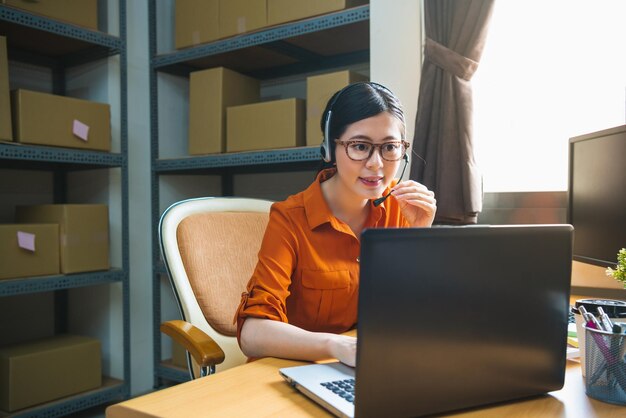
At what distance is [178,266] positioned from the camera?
1301 mm

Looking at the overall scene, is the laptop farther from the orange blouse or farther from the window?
the window

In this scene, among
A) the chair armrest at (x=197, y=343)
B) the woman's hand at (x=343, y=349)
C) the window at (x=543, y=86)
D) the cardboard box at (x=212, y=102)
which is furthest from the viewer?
the cardboard box at (x=212, y=102)

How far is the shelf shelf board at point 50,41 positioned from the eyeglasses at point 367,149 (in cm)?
160

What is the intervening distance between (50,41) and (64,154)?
1.80 feet

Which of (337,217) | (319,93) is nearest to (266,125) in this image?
(319,93)

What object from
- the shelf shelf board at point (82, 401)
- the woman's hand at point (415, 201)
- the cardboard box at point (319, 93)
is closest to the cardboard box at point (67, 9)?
the cardboard box at point (319, 93)

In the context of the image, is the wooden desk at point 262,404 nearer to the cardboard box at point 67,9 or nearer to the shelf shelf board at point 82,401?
the shelf shelf board at point 82,401

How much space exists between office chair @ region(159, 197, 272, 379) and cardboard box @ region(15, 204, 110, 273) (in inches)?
39.7

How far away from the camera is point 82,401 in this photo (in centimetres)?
221

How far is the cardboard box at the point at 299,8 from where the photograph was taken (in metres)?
2.05

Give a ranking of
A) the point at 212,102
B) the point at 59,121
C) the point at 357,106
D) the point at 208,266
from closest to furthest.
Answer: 1. the point at 357,106
2. the point at 208,266
3. the point at 59,121
4. the point at 212,102

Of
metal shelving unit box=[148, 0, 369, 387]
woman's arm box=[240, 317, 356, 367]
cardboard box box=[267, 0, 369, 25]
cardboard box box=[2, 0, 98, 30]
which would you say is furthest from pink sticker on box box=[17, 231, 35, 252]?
woman's arm box=[240, 317, 356, 367]

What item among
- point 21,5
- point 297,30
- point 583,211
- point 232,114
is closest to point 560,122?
point 583,211

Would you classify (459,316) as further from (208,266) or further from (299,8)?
(299,8)
